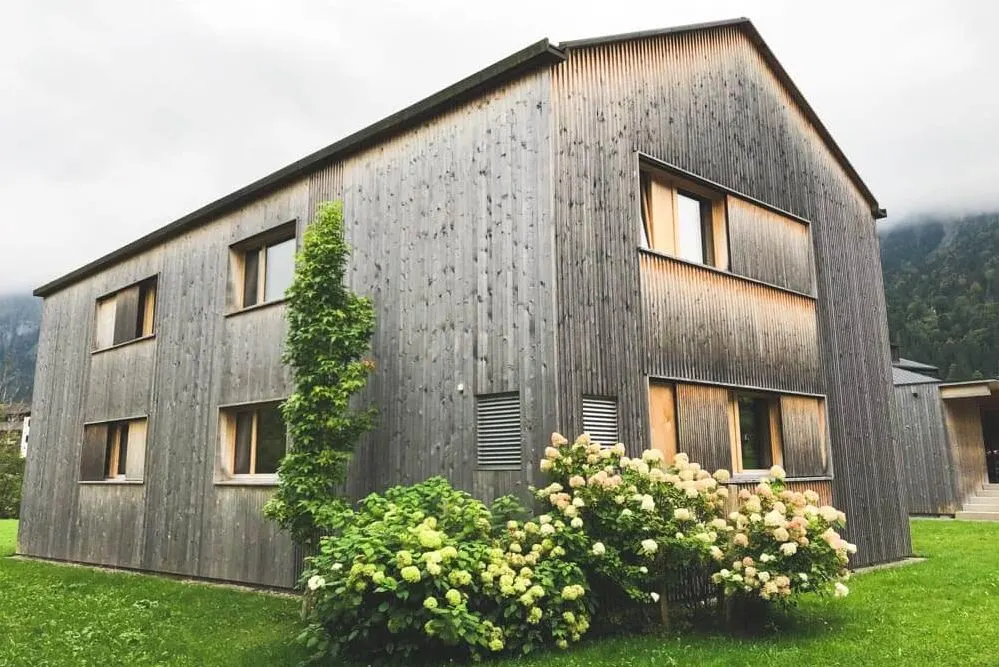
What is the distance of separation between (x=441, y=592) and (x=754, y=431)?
587 cm

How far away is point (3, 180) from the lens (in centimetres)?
16200

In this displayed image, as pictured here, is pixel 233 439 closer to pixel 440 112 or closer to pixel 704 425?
pixel 440 112

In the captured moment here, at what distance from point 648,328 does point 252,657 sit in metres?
5.45

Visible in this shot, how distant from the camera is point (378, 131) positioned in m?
10.6

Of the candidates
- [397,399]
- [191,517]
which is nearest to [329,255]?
[397,399]

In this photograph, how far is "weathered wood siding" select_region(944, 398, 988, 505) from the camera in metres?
21.1

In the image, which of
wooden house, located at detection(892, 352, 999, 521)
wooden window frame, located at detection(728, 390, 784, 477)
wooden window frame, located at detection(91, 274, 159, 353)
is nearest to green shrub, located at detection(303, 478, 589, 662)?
wooden window frame, located at detection(728, 390, 784, 477)

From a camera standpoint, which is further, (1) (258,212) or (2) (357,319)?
(1) (258,212)

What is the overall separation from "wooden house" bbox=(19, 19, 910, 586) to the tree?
72 cm

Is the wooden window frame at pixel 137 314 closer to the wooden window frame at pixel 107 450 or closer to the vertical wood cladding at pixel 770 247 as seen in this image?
the wooden window frame at pixel 107 450

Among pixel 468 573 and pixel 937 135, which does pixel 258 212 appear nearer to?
pixel 468 573

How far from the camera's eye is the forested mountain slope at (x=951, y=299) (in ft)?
193

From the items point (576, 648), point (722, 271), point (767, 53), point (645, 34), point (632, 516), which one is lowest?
point (576, 648)

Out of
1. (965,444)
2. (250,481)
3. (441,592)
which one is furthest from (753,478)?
(965,444)
